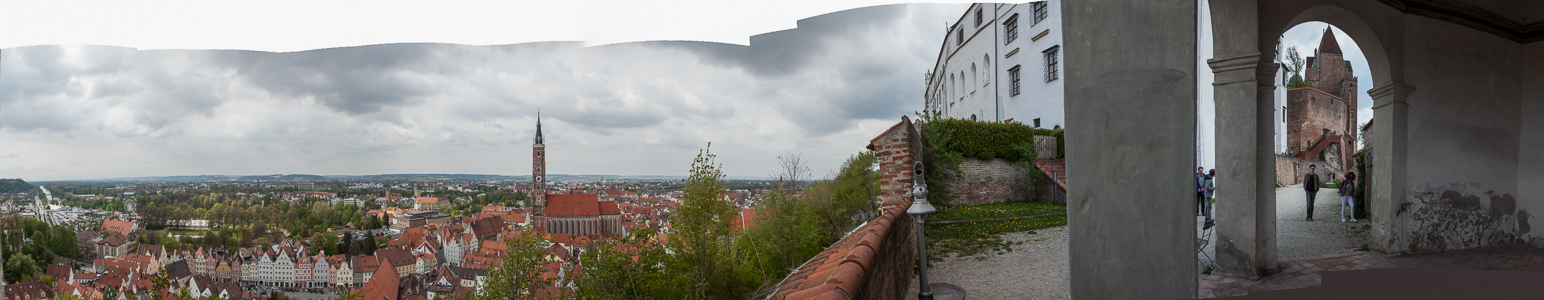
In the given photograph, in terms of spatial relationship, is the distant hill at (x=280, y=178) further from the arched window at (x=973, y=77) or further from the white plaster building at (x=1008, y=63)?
the arched window at (x=973, y=77)

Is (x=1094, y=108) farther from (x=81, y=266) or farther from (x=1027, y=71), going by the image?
(x=1027, y=71)

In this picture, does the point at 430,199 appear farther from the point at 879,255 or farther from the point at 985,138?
the point at 879,255

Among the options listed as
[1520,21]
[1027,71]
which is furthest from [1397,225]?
[1027,71]

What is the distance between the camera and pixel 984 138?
42.3ft

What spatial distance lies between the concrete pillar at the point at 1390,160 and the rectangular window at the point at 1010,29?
1419 centimetres

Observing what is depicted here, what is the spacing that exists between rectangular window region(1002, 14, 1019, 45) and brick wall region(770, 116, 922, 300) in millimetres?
15239

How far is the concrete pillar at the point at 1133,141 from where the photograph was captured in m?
1.80

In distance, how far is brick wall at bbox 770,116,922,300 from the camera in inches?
56.7

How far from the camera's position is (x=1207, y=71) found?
42.5ft

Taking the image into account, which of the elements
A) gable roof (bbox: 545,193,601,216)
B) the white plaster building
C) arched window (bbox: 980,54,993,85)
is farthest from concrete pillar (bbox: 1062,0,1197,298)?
gable roof (bbox: 545,193,601,216)

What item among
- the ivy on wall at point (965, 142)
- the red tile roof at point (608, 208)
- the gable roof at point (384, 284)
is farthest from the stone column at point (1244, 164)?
the red tile roof at point (608, 208)

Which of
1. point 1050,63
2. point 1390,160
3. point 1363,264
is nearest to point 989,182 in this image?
point 1050,63

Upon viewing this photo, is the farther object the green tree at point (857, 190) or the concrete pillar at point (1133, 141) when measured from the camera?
the green tree at point (857, 190)

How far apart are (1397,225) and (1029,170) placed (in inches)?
320
